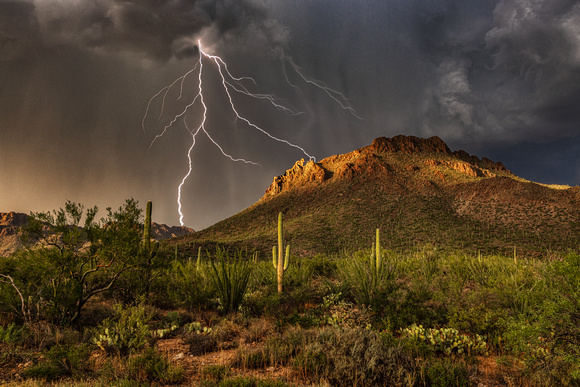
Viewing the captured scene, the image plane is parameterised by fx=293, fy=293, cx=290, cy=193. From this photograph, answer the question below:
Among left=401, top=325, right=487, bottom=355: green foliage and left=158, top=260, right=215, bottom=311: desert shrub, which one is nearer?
left=401, top=325, right=487, bottom=355: green foliage

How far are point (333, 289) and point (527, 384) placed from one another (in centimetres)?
521

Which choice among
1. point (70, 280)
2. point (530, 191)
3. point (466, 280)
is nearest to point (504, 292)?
point (466, 280)

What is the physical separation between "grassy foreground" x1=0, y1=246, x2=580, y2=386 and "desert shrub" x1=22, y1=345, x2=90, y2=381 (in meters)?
0.02

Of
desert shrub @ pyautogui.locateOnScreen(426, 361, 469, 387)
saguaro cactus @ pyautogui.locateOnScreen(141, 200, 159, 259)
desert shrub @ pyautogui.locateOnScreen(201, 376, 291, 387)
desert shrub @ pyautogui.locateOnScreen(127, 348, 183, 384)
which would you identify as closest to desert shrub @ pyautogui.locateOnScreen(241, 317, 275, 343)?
desert shrub @ pyautogui.locateOnScreen(127, 348, 183, 384)

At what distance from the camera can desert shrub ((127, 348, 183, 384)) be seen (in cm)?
429

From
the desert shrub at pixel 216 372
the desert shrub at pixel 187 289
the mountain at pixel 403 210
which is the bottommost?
the desert shrub at pixel 216 372

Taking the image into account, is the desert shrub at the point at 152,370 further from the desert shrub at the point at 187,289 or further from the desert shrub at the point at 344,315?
the desert shrub at the point at 187,289

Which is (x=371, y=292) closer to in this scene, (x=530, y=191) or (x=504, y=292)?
(x=504, y=292)

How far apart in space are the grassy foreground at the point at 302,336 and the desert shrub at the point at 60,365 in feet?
0.06

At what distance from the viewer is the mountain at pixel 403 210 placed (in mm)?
44938

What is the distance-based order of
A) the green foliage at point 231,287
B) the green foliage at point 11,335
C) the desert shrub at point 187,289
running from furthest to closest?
1. the desert shrub at point 187,289
2. the green foliage at point 231,287
3. the green foliage at point 11,335

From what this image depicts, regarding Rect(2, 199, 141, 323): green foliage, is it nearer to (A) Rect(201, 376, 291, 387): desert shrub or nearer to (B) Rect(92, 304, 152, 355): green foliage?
(B) Rect(92, 304, 152, 355): green foliage

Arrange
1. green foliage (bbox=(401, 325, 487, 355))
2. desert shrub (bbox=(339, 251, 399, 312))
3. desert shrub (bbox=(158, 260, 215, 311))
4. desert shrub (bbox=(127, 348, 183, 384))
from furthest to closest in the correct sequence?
desert shrub (bbox=(158, 260, 215, 311)), desert shrub (bbox=(339, 251, 399, 312)), green foliage (bbox=(401, 325, 487, 355)), desert shrub (bbox=(127, 348, 183, 384))

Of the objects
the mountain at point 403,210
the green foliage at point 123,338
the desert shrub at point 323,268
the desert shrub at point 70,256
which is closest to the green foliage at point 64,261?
the desert shrub at point 70,256
